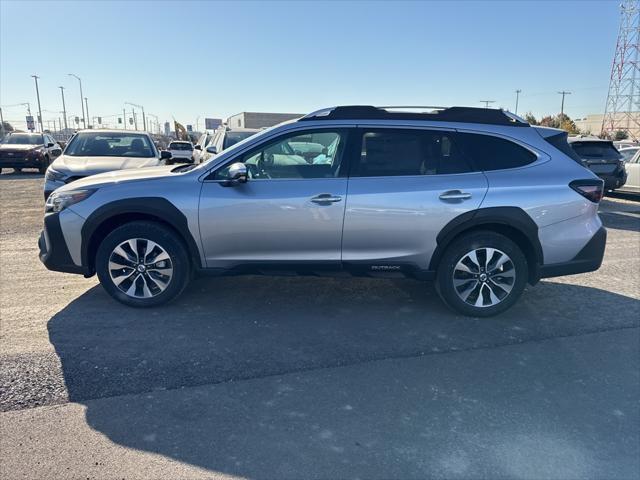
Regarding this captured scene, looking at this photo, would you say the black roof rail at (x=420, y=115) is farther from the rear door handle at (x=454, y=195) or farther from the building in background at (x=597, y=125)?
the building in background at (x=597, y=125)

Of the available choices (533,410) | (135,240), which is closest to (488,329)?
(533,410)

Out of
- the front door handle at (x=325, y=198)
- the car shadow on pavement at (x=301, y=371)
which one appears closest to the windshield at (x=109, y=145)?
the car shadow on pavement at (x=301, y=371)

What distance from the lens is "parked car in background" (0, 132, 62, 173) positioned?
61.2 ft

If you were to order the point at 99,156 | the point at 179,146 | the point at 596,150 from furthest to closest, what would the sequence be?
1. the point at 179,146
2. the point at 596,150
3. the point at 99,156

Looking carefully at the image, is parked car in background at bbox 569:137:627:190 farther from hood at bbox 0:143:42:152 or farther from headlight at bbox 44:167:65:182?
hood at bbox 0:143:42:152

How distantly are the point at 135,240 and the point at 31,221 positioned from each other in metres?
6.02

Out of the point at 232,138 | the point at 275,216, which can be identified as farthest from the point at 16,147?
the point at 275,216

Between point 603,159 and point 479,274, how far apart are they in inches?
397

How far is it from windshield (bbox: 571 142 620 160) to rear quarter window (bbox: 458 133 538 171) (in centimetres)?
934

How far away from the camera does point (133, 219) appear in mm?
4531

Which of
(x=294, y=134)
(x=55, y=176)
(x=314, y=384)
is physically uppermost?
(x=294, y=134)

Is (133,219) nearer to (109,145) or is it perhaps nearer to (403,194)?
(403,194)

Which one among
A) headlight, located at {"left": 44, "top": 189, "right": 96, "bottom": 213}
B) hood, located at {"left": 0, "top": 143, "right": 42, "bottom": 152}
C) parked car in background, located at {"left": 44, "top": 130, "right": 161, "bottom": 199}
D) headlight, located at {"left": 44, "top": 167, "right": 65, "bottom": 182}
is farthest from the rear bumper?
hood, located at {"left": 0, "top": 143, "right": 42, "bottom": 152}

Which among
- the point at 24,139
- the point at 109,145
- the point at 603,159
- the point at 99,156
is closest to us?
the point at 99,156
